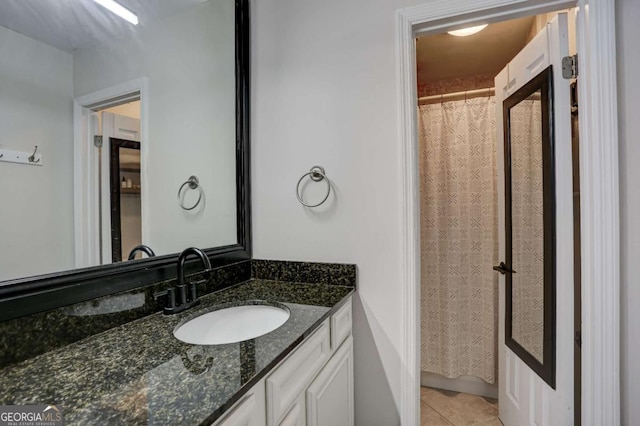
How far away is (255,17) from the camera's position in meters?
1.58

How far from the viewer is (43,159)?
2.80 ft

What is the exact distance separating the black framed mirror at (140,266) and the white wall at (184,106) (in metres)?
0.03

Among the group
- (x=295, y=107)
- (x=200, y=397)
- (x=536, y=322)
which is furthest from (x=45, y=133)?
(x=536, y=322)

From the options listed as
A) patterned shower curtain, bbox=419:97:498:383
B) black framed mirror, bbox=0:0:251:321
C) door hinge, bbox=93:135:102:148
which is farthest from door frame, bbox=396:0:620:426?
door hinge, bbox=93:135:102:148

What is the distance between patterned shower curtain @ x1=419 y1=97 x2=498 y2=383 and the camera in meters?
2.10

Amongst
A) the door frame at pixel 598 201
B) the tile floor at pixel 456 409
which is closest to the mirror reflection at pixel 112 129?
the door frame at pixel 598 201

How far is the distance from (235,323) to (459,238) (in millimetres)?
1641

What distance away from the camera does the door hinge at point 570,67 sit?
1221 millimetres

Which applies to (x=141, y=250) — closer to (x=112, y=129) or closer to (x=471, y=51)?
(x=112, y=129)

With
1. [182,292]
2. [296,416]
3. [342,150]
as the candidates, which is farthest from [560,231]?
[182,292]

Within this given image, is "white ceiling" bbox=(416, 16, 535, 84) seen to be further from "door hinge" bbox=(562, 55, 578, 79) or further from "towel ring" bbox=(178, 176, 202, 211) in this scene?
"towel ring" bbox=(178, 176, 202, 211)

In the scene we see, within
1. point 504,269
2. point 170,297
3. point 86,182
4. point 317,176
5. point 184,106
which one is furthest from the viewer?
point 504,269

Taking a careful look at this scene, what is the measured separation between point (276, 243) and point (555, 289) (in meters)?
1.26

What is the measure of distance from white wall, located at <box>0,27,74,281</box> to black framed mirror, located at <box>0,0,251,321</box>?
0.01 metres
